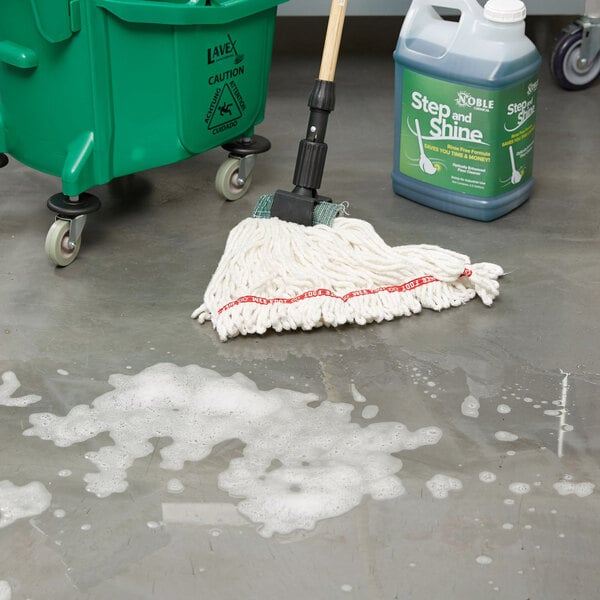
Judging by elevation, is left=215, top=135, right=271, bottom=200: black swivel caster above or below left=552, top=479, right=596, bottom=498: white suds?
below

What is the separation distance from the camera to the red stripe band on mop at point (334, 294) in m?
1.76

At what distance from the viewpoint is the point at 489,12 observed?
76.5 inches

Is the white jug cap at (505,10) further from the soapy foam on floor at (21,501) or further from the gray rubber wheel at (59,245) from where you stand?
the soapy foam on floor at (21,501)

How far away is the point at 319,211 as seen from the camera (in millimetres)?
1963

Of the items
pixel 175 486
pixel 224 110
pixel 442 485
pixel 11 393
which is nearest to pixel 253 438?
pixel 175 486

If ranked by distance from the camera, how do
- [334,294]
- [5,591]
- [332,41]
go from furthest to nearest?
[332,41]
[334,294]
[5,591]

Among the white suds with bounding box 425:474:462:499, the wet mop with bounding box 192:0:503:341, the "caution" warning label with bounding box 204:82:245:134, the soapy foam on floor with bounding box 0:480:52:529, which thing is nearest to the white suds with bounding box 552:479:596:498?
the white suds with bounding box 425:474:462:499

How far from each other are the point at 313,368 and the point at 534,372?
1.12ft

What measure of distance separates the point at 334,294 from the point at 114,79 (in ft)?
1.82

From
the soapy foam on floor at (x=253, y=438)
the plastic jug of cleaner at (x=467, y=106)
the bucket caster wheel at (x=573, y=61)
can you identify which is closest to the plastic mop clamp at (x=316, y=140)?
the plastic jug of cleaner at (x=467, y=106)

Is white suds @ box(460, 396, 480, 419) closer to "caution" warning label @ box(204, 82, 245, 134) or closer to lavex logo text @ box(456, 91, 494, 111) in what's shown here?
lavex logo text @ box(456, 91, 494, 111)

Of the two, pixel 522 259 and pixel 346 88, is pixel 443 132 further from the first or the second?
pixel 346 88

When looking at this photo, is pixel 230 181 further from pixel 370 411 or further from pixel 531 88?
pixel 370 411

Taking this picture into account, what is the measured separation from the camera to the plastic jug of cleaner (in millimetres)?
1964
